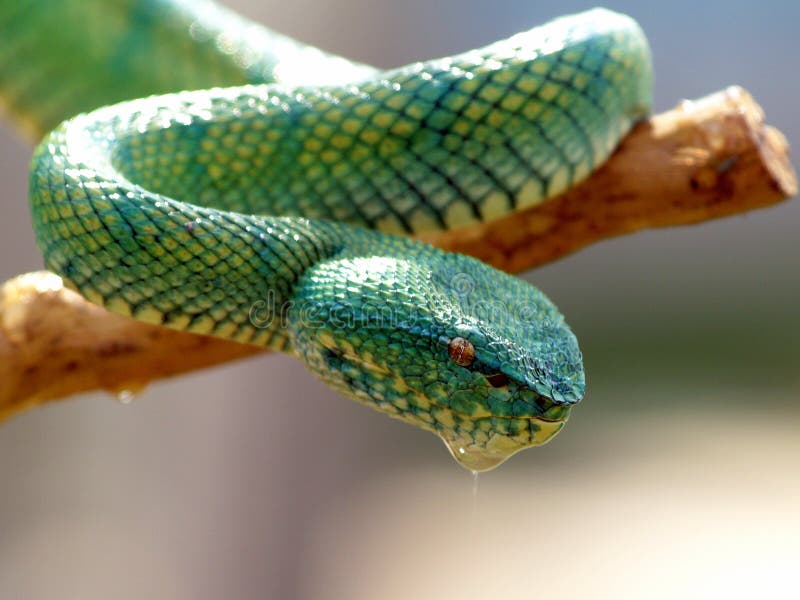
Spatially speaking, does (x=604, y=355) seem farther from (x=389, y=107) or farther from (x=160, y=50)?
(x=389, y=107)

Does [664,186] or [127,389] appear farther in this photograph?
[127,389]

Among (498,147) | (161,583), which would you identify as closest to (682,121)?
(498,147)

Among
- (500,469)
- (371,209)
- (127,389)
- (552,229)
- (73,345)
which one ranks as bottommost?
(500,469)

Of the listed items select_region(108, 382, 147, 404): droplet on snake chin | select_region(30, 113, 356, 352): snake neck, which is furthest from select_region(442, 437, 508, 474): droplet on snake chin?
select_region(108, 382, 147, 404): droplet on snake chin

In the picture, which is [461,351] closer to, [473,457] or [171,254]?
[473,457]

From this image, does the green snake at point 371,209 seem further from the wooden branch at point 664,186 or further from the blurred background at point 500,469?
the blurred background at point 500,469

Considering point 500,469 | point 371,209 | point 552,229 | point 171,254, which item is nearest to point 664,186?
point 552,229

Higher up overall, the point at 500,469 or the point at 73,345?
the point at 73,345
